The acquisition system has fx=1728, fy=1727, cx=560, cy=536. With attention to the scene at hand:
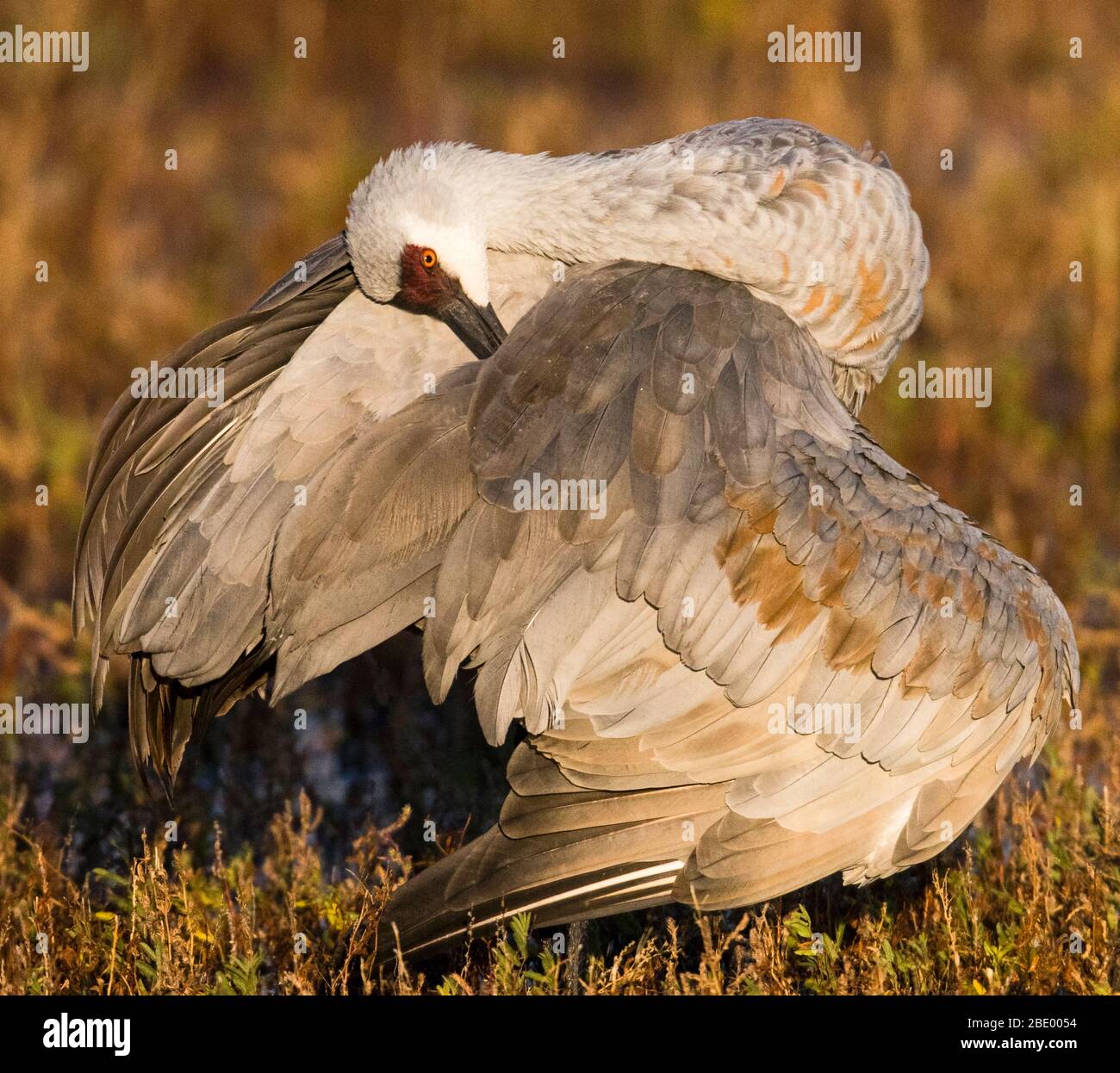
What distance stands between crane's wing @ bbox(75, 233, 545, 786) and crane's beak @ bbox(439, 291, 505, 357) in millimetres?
57

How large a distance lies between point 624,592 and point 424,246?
1.04m

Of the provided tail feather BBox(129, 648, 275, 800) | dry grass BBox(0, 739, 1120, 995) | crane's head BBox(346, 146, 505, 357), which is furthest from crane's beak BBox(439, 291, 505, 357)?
dry grass BBox(0, 739, 1120, 995)

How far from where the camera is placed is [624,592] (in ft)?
10.9

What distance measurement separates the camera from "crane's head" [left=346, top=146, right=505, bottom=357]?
3867 mm

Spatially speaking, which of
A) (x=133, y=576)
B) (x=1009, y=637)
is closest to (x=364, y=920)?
(x=133, y=576)

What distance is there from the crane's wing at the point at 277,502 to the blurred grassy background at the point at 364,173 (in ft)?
3.36

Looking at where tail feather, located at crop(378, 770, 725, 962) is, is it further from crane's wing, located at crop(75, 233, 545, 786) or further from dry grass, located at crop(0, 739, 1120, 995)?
crane's wing, located at crop(75, 233, 545, 786)

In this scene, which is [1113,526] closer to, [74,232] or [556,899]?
[556,899]

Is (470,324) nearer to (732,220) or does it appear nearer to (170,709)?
(732,220)

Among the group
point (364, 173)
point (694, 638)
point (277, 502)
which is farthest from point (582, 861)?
point (364, 173)

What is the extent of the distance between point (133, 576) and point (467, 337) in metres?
0.90

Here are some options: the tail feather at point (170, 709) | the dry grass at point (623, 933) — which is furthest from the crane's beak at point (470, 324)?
the dry grass at point (623, 933)

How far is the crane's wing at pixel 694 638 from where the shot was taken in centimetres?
336

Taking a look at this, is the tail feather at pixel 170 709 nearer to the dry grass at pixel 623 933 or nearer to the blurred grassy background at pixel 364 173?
the dry grass at pixel 623 933
